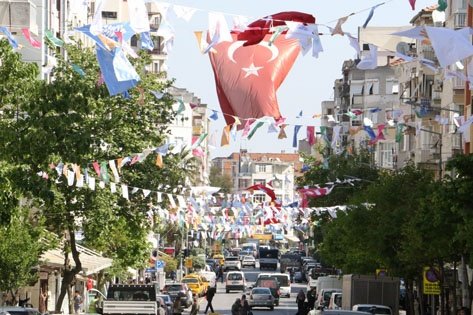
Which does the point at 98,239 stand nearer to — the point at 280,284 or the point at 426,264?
the point at 426,264

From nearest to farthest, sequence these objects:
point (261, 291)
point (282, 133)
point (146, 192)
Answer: point (282, 133), point (146, 192), point (261, 291)

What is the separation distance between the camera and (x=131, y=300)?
4891 cm

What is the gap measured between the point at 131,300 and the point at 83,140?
19030 mm

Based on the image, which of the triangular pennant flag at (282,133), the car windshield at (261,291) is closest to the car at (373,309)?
the triangular pennant flag at (282,133)

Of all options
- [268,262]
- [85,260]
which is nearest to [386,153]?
[268,262]

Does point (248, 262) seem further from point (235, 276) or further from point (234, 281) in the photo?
point (234, 281)

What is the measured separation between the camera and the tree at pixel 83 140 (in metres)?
30.5

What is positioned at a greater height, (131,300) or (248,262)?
(248,262)

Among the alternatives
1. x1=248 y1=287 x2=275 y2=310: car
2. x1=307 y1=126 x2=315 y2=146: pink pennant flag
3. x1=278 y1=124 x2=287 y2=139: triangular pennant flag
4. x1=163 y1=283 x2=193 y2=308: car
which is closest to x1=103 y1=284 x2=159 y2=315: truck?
x1=307 y1=126 x2=315 y2=146: pink pennant flag

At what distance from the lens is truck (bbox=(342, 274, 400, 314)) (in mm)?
56125

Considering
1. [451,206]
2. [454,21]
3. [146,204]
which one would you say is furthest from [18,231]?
[454,21]

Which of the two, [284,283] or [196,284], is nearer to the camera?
[196,284]

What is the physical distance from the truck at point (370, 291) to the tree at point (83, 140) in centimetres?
737

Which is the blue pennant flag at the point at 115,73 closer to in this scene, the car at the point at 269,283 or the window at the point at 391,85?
the car at the point at 269,283
